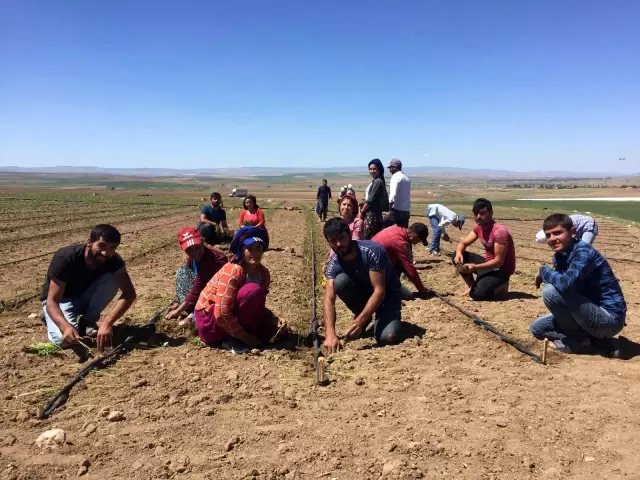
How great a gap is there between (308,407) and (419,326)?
2.04 meters

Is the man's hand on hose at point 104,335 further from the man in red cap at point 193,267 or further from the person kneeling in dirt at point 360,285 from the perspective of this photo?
the person kneeling in dirt at point 360,285

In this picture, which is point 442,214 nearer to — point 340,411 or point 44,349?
point 340,411

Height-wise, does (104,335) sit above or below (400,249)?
below

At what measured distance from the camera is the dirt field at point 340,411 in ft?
8.05

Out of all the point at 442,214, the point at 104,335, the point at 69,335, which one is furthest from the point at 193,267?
the point at 442,214

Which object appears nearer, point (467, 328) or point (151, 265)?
point (467, 328)

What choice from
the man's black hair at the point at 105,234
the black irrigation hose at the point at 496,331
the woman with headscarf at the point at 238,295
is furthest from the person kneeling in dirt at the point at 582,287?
the man's black hair at the point at 105,234

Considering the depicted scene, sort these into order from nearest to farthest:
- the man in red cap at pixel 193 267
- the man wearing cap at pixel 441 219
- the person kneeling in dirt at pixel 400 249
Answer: the man in red cap at pixel 193 267 < the person kneeling in dirt at pixel 400 249 < the man wearing cap at pixel 441 219

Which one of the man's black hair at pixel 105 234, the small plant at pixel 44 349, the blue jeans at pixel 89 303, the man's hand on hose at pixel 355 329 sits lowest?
the small plant at pixel 44 349

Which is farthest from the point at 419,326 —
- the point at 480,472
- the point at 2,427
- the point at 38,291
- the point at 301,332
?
the point at 38,291

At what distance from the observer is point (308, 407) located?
310 centimetres

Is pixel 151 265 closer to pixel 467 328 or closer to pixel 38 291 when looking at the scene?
pixel 38 291

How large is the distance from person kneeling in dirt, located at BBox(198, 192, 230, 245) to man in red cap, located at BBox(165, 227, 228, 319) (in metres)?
4.21

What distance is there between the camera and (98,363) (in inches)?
149
